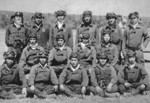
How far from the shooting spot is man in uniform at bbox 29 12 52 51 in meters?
8.49

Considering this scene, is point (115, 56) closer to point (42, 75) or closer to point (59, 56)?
point (59, 56)

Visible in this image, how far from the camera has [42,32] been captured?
337 inches

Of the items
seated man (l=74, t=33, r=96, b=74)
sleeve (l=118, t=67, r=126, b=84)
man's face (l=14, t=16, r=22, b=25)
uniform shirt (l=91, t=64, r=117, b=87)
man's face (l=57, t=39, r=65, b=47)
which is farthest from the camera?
man's face (l=14, t=16, r=22, b=25)

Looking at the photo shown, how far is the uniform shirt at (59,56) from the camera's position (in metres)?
7.86

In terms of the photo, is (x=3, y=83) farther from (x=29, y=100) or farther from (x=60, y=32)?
(x=60, y=32)

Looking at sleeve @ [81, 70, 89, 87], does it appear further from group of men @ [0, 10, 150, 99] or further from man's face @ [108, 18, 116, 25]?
man's face @ [108, 18, 116, 25]

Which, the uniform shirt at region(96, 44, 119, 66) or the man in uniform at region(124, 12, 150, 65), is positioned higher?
the man in uniform at region(124, 12, 150, 65)

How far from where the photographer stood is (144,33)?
336 inches

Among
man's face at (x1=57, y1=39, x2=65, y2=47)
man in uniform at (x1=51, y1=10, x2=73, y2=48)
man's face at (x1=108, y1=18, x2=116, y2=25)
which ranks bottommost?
man's face at (x1=57, y1=39, x2=65, y2=47)

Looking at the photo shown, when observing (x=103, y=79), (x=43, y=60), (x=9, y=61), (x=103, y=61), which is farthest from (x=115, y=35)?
(x=9, y=61)

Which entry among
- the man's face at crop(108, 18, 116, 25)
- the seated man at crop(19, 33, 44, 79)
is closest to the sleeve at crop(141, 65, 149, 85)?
the man's face at crop(108, 18, 116, 25)

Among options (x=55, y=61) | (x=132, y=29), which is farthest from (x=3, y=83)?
(x=132, y=29)

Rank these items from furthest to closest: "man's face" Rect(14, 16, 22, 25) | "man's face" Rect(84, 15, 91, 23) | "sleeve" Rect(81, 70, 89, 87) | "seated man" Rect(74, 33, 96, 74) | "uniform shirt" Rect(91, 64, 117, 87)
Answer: "man's face" Rect(84, 15, 91, 23)
"man's face" Rect(14, 16, 22, 25)
"seated man" Rect(74, 33, 96, 74)
"uniform shirt" Rect(91, 64, 117, 87)
"sleeve" Rect(81, 70, 89, 87)

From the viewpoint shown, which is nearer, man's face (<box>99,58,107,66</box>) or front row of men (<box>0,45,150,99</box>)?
front row of men (<box>0,45,150,99</box>)
